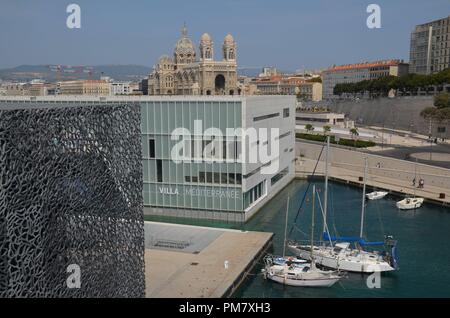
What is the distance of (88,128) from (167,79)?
80420mm

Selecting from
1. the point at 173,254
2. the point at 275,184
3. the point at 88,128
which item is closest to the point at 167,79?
the point at 275,184

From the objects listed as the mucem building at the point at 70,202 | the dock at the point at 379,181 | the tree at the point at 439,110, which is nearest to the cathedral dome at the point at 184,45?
the tree at the point at 439,110

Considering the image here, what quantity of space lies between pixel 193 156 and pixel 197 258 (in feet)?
30.2

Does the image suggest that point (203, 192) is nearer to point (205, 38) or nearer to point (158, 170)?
point (158, 170)

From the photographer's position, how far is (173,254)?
23188mm

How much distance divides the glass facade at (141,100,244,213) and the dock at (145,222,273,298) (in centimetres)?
313

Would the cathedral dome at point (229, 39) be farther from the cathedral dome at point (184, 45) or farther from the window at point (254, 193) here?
the window at point (254, 193)

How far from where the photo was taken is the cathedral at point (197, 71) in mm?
83250

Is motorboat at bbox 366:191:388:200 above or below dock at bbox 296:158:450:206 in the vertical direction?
below

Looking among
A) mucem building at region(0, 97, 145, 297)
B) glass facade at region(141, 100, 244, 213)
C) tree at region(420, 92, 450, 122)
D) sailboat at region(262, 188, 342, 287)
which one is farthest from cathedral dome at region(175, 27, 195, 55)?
mucem building at region(0, 97, 145, 297)

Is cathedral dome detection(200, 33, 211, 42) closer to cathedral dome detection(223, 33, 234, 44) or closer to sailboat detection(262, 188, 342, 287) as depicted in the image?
cathedral dome detection(223, 33, 234, 44)

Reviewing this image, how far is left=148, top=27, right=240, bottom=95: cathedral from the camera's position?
8325cm
